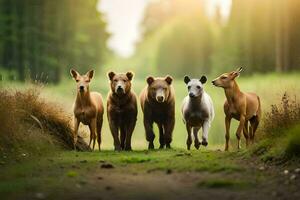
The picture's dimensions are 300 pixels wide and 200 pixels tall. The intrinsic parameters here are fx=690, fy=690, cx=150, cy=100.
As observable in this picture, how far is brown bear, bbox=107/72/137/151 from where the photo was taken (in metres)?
15.8

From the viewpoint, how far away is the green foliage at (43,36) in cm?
4700

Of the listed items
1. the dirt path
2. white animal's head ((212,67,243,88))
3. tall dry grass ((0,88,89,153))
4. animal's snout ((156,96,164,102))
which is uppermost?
white animal's head ((212,67,243,88))

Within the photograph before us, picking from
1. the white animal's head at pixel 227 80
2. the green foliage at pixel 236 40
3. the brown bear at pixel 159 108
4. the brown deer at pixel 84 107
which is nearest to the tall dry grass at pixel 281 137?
the white animal's head at pixel 227 80

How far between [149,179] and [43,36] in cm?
3990

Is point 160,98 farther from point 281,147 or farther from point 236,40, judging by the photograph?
point 236,40

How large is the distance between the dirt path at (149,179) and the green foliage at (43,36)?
31.8 m

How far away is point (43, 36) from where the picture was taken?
4909 centimetres

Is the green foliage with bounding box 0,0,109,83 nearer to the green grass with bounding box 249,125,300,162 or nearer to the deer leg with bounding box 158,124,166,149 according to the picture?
the deer leg with bounding box 158,124,166,149

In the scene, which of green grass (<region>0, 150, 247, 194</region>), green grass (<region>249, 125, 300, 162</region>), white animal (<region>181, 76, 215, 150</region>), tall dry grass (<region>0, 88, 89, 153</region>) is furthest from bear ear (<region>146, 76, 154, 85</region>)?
green grass (<region>249, 125, 300, 162</region>)

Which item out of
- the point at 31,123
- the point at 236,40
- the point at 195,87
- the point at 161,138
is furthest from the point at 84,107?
the point at 236,40

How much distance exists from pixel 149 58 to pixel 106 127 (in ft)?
217

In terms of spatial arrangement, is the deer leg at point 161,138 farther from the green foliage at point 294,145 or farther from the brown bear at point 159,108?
the green foliage at point 294,145

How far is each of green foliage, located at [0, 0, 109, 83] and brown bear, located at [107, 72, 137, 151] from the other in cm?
2789

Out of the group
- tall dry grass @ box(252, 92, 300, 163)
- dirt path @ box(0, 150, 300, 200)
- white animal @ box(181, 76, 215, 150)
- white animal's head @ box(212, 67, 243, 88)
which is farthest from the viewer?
white animal @ box(181, 76, 215, 150)
